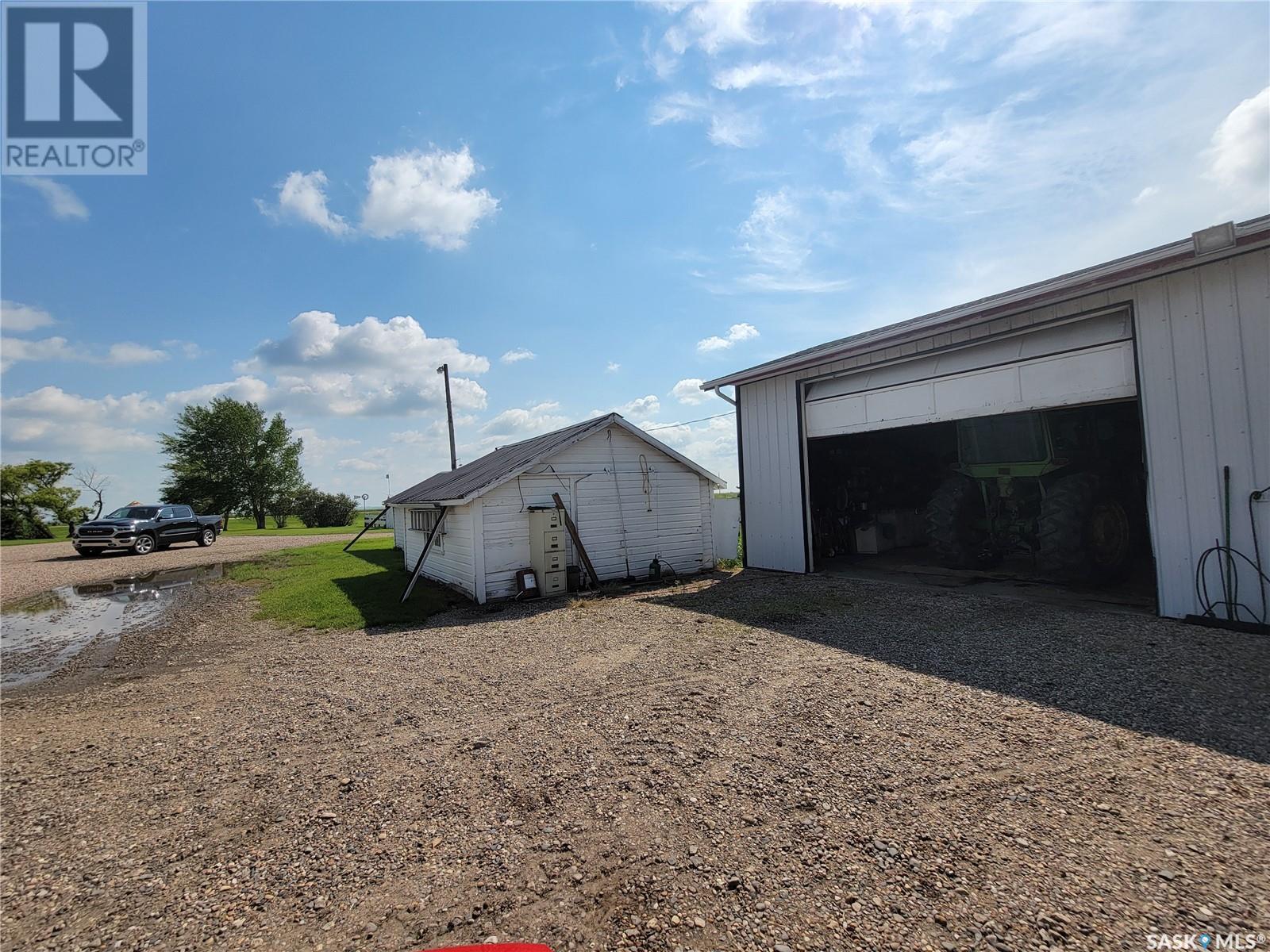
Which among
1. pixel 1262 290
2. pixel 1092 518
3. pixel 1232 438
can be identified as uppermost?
pixel 1262 290

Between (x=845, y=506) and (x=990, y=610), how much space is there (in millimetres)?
5933

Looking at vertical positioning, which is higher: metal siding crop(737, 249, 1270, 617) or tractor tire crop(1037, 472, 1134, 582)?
metal siding crop(737, 249, 1270, 617)

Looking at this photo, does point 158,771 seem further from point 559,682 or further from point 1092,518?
point 1092,518

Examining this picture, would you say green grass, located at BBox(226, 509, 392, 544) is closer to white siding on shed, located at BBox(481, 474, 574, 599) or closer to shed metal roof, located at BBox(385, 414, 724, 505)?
shed metal roof, located at BBox(385, 414, 724, 505)

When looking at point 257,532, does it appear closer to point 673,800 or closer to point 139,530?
point 139,530

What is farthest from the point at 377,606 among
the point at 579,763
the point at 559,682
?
the point at 579,763

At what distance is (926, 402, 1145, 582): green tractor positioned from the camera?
8.09 metres

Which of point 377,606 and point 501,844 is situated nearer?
point 501,844

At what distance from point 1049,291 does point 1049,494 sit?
10.5ft

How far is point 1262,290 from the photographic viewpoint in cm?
561

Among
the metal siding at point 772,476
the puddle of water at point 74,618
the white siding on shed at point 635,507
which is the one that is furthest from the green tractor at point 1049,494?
the puddle of water at point 74,618

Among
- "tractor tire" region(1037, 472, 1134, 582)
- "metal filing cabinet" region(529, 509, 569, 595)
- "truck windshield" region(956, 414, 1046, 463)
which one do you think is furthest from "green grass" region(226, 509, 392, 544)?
"tractor tire" region(1037, 472, 1134, 582)

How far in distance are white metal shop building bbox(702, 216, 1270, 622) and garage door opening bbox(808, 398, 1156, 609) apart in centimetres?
23

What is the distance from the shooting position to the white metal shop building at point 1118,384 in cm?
574
